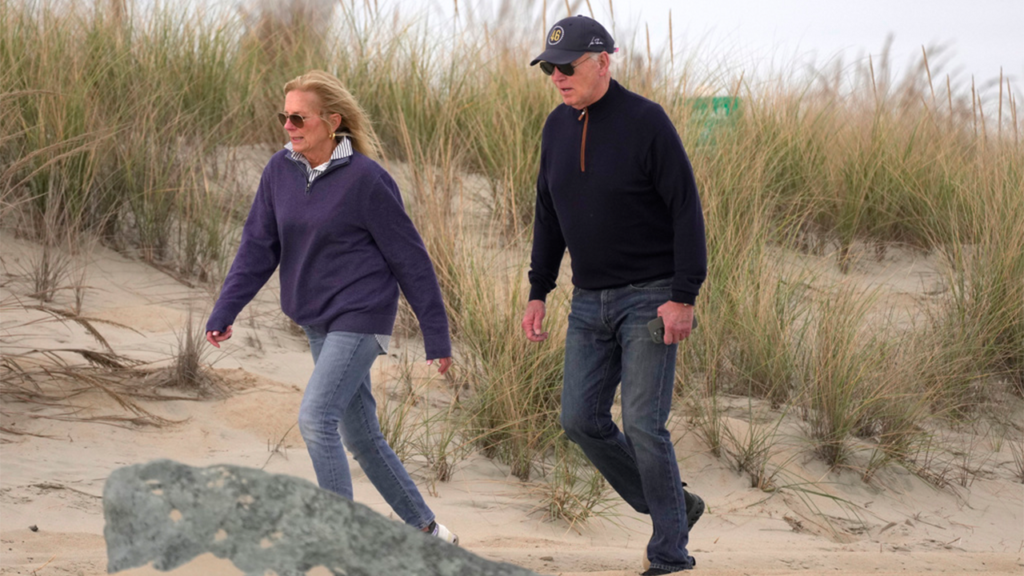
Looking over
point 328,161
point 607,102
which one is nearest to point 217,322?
point 328,161

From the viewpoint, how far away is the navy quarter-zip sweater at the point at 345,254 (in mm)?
3252

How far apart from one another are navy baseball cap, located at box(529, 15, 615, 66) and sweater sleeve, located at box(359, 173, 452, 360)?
66 cm

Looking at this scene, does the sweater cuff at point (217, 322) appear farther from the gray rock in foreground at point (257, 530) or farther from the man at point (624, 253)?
the gray rock in foreground at point (257, 530)

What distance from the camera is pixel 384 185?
332cm

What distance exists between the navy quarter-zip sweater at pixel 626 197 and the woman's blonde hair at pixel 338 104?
66 centimetres

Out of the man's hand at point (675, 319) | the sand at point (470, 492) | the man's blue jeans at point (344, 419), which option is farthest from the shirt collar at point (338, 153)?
the sand at point (470, 492)

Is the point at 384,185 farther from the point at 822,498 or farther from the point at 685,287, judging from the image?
the point at 822,498

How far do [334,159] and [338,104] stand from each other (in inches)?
8.3

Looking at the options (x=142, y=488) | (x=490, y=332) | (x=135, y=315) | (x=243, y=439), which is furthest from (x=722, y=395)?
(x=142, y=488)

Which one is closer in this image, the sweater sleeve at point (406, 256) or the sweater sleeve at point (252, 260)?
the sweater sleeve at point (406, 256)

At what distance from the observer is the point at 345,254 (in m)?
3.27

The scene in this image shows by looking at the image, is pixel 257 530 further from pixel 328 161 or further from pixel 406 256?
pixel 328 161

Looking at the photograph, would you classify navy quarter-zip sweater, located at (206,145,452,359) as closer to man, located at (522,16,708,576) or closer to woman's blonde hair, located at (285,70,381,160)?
woman's blonde hair, located at (285,70,381,160)

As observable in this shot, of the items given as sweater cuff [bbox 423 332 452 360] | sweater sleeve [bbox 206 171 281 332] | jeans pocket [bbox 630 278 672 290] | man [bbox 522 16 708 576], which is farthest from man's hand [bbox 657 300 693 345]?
sweater sleeve [bbox 206 171 281 332]
